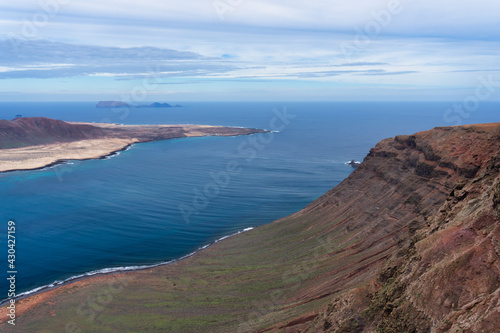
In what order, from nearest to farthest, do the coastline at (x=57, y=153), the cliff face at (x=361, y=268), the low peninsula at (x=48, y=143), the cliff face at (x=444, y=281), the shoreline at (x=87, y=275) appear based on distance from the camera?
the cliff face at (x=444, y=281)
the cliff face at (x=361, y=268)
the shoreline at (x=87, y=275)
the coastline at (x=57, y=153)
the low peninsula at (x=48, y=143)


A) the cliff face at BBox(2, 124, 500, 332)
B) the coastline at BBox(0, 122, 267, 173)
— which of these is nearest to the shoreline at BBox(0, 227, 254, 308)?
the cliff face at BBox(2, 124, 500, 332)

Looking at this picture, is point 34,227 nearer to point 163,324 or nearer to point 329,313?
point 163,324

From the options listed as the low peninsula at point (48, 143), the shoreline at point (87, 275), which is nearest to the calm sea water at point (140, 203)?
the shoreline at point (87, 275)

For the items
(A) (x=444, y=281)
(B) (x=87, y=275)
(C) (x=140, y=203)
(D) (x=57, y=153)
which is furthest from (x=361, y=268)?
(D) (x=57, y=153)

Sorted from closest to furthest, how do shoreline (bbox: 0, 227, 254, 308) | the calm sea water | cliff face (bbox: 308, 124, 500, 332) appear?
1. cliff face (bbox: 308, 124, 500, 332)
2. shoreline (bbox: 0, 227, 254, 308)
3. the calm sea water

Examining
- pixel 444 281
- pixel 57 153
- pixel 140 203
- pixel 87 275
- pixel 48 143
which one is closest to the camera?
pixel 444 281

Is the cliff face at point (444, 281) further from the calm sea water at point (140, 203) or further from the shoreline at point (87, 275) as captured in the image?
the calm sea water at point (140, 203)

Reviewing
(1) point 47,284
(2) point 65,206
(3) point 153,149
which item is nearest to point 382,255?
(1) point 47,284

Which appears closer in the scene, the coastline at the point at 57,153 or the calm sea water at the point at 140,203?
the calm sea water at the point at 140,203

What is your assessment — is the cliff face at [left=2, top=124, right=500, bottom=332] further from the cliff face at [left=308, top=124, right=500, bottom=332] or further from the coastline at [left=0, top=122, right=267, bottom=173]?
the coastline at [left=0, top=122, right=267, bottom=173]

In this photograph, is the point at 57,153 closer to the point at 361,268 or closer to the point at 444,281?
the point at 361,268
